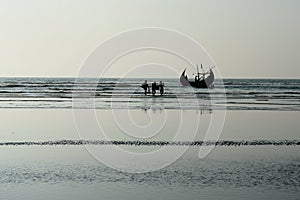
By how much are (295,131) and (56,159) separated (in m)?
14.0

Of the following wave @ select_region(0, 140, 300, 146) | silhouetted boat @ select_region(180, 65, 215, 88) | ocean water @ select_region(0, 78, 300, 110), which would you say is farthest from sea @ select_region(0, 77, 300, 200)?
silhouetted boat @ select_region(180, 65, 215, 88)

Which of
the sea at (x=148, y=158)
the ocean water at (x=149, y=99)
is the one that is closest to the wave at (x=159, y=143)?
the sea at (x=148, y=158)

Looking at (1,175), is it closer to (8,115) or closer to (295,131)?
(295,131)

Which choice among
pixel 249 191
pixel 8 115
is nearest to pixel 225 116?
pixel 8 115

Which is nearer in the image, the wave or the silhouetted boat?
the wave

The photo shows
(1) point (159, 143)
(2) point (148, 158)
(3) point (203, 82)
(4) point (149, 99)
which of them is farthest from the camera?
(3) point (203, 82)

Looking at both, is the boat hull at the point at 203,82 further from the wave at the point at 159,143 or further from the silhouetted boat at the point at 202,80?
the wave at the point at 159,143

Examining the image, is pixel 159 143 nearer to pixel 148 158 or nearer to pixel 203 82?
pixel 148 158

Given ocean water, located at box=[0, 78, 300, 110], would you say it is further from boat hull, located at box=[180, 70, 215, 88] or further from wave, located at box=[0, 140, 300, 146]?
wave, located at box=[0, 140, 300, 146]

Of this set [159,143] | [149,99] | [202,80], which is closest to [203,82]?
[202,80]

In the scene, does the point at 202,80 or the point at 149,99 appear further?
the point at 202,80

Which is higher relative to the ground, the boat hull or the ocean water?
the boat hull

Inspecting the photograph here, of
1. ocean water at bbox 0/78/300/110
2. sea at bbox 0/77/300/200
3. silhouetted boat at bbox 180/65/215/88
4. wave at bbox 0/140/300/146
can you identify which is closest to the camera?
sea at bbox 0/77/300/200

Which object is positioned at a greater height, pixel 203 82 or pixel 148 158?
pixel 203 82
